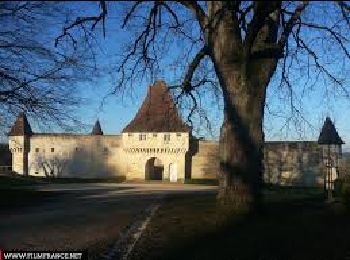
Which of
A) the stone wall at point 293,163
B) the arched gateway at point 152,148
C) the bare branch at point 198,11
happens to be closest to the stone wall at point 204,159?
the arched gateway at point 152,148

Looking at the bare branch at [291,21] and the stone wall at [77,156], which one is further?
the stone wall at [77,156]

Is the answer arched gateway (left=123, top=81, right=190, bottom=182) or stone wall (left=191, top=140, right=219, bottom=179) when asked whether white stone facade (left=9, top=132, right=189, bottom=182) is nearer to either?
arched gateway (left=123, top=81, right=190, bottom=182)

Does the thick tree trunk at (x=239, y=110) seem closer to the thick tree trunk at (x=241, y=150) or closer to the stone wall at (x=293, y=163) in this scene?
the thick tree trunk at (x=241, y=150)

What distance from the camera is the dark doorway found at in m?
58.5

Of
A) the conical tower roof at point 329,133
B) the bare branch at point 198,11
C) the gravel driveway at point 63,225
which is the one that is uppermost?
the bare branch at point 198,11

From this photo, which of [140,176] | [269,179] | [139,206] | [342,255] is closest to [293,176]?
[269,179]

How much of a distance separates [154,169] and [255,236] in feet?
167

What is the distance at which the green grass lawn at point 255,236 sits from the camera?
8586 mm

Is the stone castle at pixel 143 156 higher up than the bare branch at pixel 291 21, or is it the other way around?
the bare branch at pixel 291 21

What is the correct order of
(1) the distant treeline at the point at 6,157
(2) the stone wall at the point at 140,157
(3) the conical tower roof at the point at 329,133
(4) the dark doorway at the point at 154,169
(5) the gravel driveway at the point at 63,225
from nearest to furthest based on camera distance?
(5) the gravel driveway at the point at 63,225 < (3) the conical tower roof at the point at 329,133 < (2) the stone wall at the point at 140,157 < (4) the dark doorway at the point at 154,169 < (1) the distant treeline at the point at 6,157

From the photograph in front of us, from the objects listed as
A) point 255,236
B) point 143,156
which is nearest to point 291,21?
point 255,236

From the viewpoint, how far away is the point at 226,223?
36.5 feet

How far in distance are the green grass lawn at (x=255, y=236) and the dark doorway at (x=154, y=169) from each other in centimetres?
4547

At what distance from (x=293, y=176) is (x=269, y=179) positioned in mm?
2212
